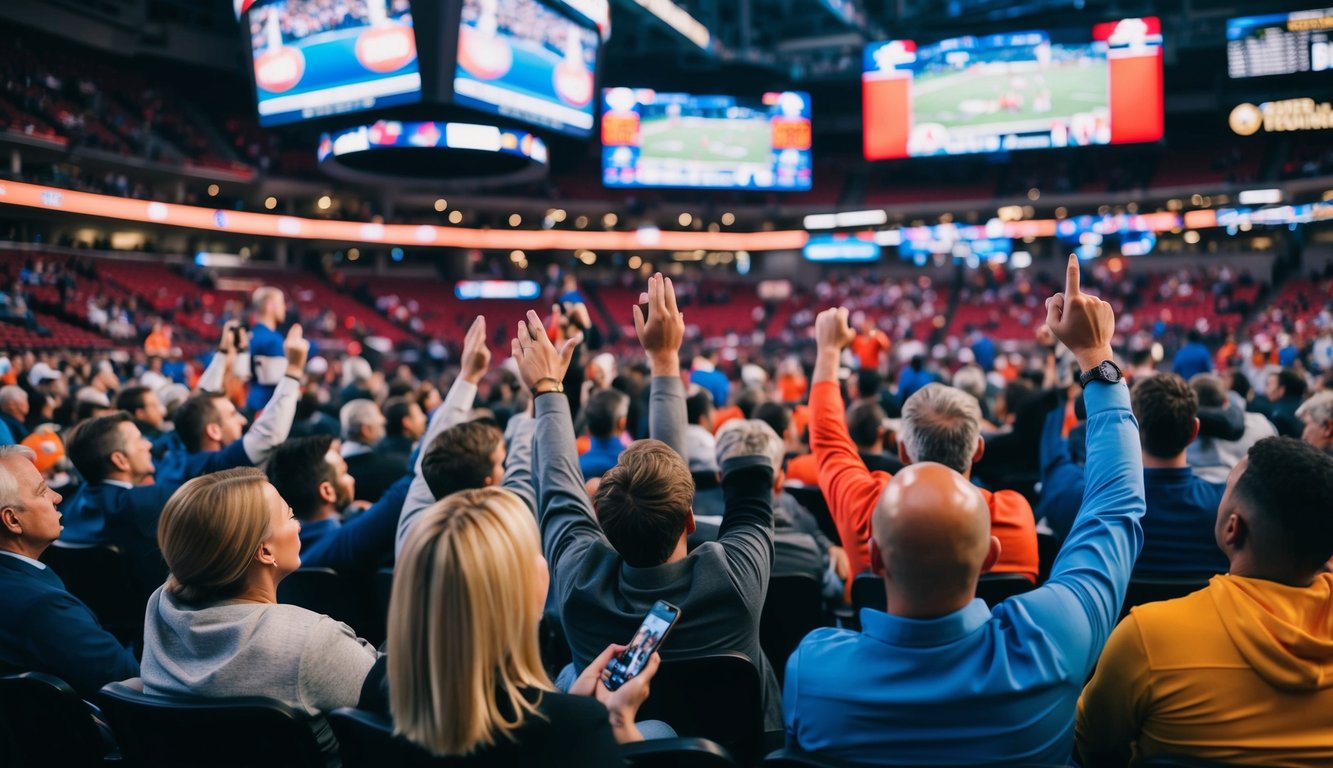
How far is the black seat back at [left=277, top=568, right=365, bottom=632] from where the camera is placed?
3328 millimetres

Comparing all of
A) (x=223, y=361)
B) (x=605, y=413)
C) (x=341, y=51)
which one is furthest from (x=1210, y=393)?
(x=341, y=51)

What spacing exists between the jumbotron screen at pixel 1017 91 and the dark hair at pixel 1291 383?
17056 mm

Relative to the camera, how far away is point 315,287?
31953 mm

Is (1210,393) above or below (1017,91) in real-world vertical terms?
below

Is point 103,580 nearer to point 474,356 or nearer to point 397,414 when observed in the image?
point 474,356

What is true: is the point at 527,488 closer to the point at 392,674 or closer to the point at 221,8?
the point at 392,674

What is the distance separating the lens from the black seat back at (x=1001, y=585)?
2.79 m

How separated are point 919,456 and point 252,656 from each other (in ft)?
7.30

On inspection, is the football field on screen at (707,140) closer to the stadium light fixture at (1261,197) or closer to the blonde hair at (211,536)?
the stadium light fixture at (1261,197)

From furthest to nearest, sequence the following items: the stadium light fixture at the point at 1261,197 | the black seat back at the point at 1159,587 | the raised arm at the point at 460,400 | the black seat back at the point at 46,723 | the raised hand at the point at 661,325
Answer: the stadium light fixture at the point at 1261,197, the raised arm at the point at 460,400, the raised hand at the point at 661,325, the black seat back at the point at 1159,587, the black seat back at the point at 46,723

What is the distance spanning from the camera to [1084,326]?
2137 millimetres

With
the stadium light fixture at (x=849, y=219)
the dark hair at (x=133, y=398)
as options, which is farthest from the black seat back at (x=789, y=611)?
the stadium light fixture at (x=849, y=219)

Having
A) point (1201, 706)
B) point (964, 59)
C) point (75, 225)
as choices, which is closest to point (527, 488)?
point (1201, 706)

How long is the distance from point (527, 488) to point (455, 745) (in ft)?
5.56
